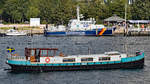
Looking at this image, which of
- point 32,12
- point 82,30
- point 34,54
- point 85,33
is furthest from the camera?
point 32,12

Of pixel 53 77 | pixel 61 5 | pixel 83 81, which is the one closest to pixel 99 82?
pixel 83 81

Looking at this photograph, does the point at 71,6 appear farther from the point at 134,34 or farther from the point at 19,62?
the point at 19,62

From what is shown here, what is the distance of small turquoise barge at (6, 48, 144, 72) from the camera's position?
61125mm

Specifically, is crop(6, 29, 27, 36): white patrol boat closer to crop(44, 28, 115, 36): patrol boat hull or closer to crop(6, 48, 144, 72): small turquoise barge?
crop(44, 28, 115, 36): patrol boat hull

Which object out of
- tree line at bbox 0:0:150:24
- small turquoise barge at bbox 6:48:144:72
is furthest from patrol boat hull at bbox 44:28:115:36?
small turquoise barge at bbox 6:48:144:72

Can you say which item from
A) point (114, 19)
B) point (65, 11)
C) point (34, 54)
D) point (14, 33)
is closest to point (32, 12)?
point (65, 11)

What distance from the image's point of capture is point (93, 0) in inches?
6924

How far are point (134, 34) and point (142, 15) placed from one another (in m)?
27.3

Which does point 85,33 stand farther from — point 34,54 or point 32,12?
point 34,54

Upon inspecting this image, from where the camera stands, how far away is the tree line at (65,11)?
6403 inches

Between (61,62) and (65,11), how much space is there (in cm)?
10432

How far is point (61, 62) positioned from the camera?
202ft

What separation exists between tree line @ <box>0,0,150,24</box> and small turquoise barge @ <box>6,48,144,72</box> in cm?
9975

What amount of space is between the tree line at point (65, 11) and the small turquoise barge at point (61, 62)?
99749mm
